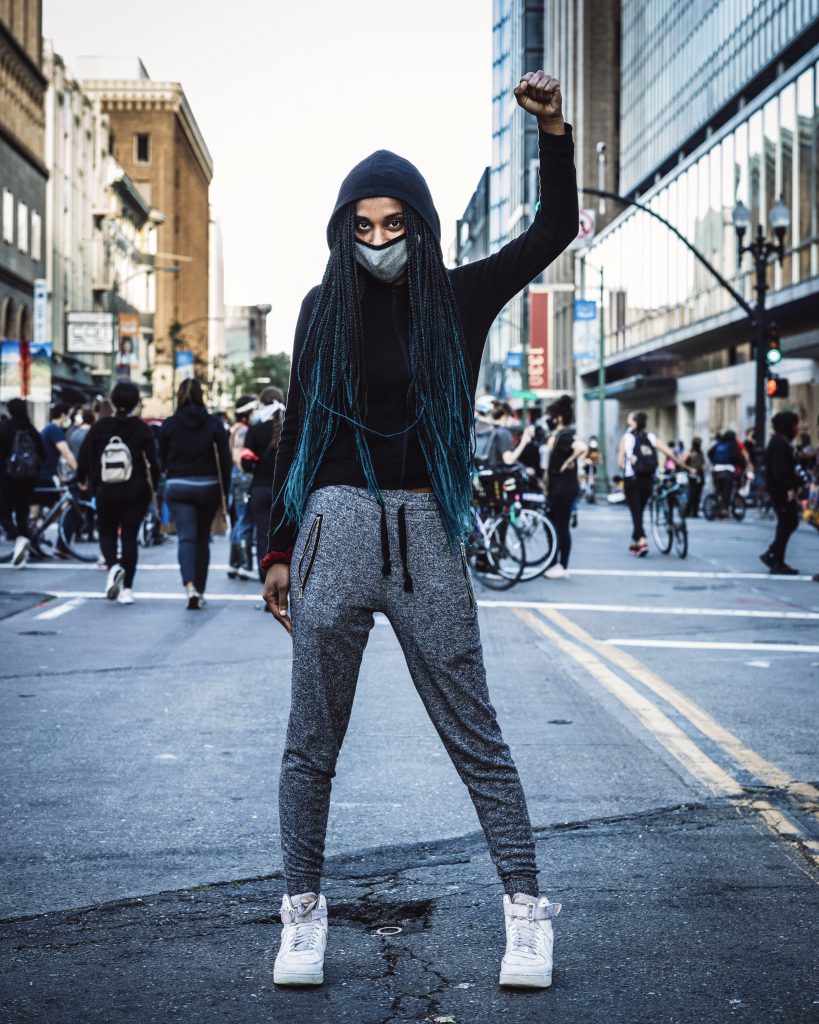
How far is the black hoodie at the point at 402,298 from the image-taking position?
3.62 meters

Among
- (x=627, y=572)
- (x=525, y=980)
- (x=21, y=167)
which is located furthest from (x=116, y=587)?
(x=21, y=167)

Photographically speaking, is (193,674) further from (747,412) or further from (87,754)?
(747,412)

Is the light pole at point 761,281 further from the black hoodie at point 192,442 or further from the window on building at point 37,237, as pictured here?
the window on building at point 37,237

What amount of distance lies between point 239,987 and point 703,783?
2.82 meters

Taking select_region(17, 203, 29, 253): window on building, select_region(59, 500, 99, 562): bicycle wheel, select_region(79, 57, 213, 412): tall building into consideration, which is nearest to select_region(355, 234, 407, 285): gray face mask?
select_region(59, 500, 99, 562): bicycle wheel

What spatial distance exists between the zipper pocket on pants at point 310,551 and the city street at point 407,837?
3.11 ft

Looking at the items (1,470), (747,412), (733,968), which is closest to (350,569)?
(733,968)

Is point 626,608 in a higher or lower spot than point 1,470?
lower

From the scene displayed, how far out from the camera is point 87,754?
21.6 feet

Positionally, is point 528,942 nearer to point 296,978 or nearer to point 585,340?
point 296,978

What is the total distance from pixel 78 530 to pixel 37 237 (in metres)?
38.7

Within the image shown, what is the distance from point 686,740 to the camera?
689 cm

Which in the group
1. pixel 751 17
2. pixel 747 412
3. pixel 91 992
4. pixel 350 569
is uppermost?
pixel 751 17

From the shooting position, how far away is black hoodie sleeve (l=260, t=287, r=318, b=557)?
3740 mm
